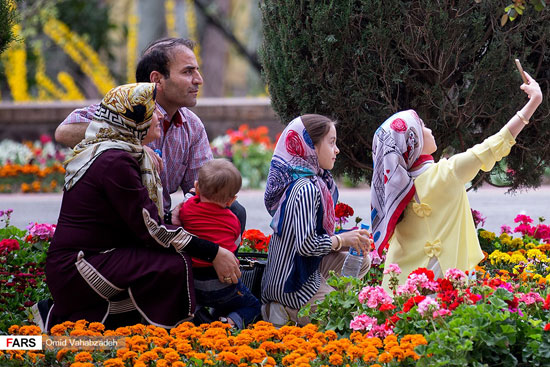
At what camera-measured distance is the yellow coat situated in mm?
3898

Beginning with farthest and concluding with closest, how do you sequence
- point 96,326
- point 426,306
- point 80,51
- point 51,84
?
point 80,51
point 51,84
point 96,326
point 426,306

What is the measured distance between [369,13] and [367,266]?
149cm

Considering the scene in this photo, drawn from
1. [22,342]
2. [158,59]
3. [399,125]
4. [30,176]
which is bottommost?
[30,176]

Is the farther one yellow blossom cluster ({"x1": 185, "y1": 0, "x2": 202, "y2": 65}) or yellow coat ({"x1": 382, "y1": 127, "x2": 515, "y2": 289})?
yellow blossom cluster ({"x1": 185, "y1": 0, "x2": 202, "y2": 65})

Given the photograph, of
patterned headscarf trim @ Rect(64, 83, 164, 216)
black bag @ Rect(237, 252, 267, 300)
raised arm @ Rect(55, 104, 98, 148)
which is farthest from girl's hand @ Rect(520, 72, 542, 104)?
raised arm @ Rect(55, 104, 98, 148)

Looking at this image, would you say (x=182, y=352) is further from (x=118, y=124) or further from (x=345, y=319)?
(x=118, y=124)

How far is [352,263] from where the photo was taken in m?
4.25

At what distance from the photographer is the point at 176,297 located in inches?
151

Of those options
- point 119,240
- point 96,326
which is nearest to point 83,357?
point 96,326

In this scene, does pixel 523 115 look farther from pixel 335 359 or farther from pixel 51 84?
pixel 51 84

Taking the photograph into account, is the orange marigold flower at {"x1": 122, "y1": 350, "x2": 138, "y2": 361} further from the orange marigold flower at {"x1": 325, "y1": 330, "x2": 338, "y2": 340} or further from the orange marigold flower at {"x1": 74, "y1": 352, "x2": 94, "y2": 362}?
the orange marigold flower at {"x1": 325, "y1": 330, "x2": 338, "y2": 340}

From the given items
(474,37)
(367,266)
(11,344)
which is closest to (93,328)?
(11,344)

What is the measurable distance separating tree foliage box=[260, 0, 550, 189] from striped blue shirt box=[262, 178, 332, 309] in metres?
1.04

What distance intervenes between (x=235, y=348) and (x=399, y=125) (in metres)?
1.46
